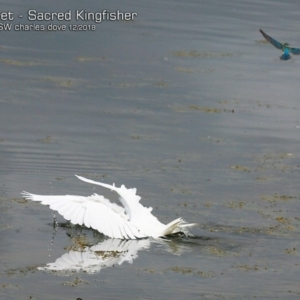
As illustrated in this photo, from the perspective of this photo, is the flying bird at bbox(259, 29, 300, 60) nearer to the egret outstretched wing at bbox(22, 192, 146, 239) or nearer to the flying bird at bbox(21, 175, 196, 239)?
the flying bird at bbox(21, 175, 196, 239)

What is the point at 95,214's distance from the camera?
12367 millimetres

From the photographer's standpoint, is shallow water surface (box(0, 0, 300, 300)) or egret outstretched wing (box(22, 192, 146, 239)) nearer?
shallow water surface (box(0, 0, 300, 300))

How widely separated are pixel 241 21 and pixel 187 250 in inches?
727

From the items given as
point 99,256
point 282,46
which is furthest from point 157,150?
point 99,256

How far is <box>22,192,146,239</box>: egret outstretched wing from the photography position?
40.3 feet

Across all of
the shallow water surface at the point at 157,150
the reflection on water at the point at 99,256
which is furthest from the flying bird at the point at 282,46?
the reflection on water at the point at 99,256

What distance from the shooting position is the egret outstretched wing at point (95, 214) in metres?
12.3

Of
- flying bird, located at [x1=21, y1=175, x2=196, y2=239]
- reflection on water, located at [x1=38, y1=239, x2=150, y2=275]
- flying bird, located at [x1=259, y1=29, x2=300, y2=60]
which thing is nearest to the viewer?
reflection on water, located at [x1=38, y1=239, x2=150, y2=275]

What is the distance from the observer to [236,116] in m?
19.5

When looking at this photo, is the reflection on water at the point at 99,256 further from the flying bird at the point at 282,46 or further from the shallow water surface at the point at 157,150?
the flying bird at the point at 282,46

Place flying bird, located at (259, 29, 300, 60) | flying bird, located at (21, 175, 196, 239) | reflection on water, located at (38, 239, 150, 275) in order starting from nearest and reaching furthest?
reflection on water, located at (38, 239, 150, 275)
flying bird, located at (21, 175, 196, 239)
flying bird, located at (259, 29, 300, 60)

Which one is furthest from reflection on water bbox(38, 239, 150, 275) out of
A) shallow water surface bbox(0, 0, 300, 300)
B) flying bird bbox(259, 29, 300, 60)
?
flying bird bbox(259, 29, 300, 60)

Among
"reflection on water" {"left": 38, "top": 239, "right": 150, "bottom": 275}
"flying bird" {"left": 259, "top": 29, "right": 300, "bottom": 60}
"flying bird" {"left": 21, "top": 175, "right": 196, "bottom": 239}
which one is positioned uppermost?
"flying bird" {"left": 259, "top": 29, "right": 300, "bottom": 60}

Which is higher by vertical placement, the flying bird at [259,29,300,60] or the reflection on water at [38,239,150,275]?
the flying bird at [259,29,300,60]
